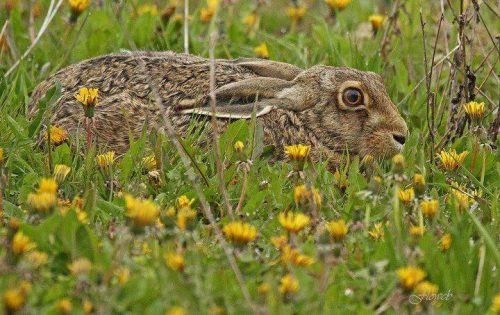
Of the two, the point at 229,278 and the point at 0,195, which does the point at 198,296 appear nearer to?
the point at 229,278

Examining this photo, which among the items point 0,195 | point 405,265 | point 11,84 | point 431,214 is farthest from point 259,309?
point 11,84

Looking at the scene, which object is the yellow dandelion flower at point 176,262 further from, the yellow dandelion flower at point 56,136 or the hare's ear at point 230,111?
the hare's ear at point 230,111

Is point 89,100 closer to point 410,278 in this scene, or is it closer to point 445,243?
point 445,243

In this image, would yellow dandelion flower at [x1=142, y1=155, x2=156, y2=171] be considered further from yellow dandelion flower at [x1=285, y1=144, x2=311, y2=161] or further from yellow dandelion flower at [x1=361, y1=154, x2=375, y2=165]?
yellow dandelion flower at [x1=361, y1=154, x2=375, y2=165]

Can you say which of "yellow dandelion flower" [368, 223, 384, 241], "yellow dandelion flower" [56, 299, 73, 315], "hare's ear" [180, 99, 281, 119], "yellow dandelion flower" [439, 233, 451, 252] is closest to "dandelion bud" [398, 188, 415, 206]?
"yellow dandelion flower" [368, 223, 384, 241]

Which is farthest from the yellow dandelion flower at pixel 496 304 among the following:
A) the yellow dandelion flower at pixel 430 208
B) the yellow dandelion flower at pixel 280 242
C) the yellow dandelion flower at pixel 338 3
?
the yellow dandelion flower at pixel 338 3
